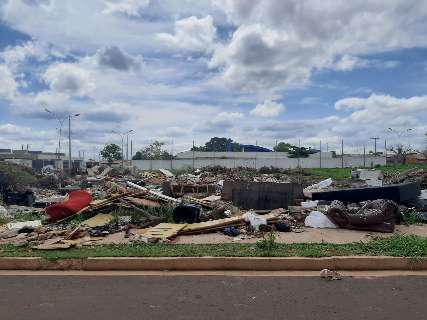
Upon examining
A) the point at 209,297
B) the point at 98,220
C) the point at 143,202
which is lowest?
the point at 209,297

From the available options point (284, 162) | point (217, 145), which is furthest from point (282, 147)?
point (284, 162)

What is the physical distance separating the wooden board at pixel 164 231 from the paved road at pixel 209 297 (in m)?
2.67

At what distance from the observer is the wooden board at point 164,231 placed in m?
9.02

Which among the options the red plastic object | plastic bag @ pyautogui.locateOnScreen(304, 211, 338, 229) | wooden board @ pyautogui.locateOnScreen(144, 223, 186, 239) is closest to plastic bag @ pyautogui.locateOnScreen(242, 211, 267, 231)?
plastic bag @ pyautogui.locateOnScreen(304, 211, 338, 229)

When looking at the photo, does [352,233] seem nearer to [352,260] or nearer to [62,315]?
[352,260]

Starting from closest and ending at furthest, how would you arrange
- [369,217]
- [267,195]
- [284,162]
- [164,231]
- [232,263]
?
[232,263] < [164,231] < [369,217] < [267,195] < [284,162]

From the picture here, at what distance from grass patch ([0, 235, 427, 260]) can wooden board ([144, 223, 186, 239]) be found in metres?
0.93

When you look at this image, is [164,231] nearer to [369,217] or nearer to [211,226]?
[211,226]

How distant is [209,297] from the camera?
5367mm

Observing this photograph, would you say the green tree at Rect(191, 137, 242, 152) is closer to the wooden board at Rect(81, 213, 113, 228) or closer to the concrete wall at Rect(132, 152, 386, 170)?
the concrete wall at Rect(132, 152, 386, 170)

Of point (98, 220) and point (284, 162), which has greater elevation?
point (284, 162)

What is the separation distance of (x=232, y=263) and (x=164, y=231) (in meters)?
3.09

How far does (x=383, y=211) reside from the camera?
32.0ft

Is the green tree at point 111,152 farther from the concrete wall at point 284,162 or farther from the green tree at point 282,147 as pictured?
the green tree at point 282,147
